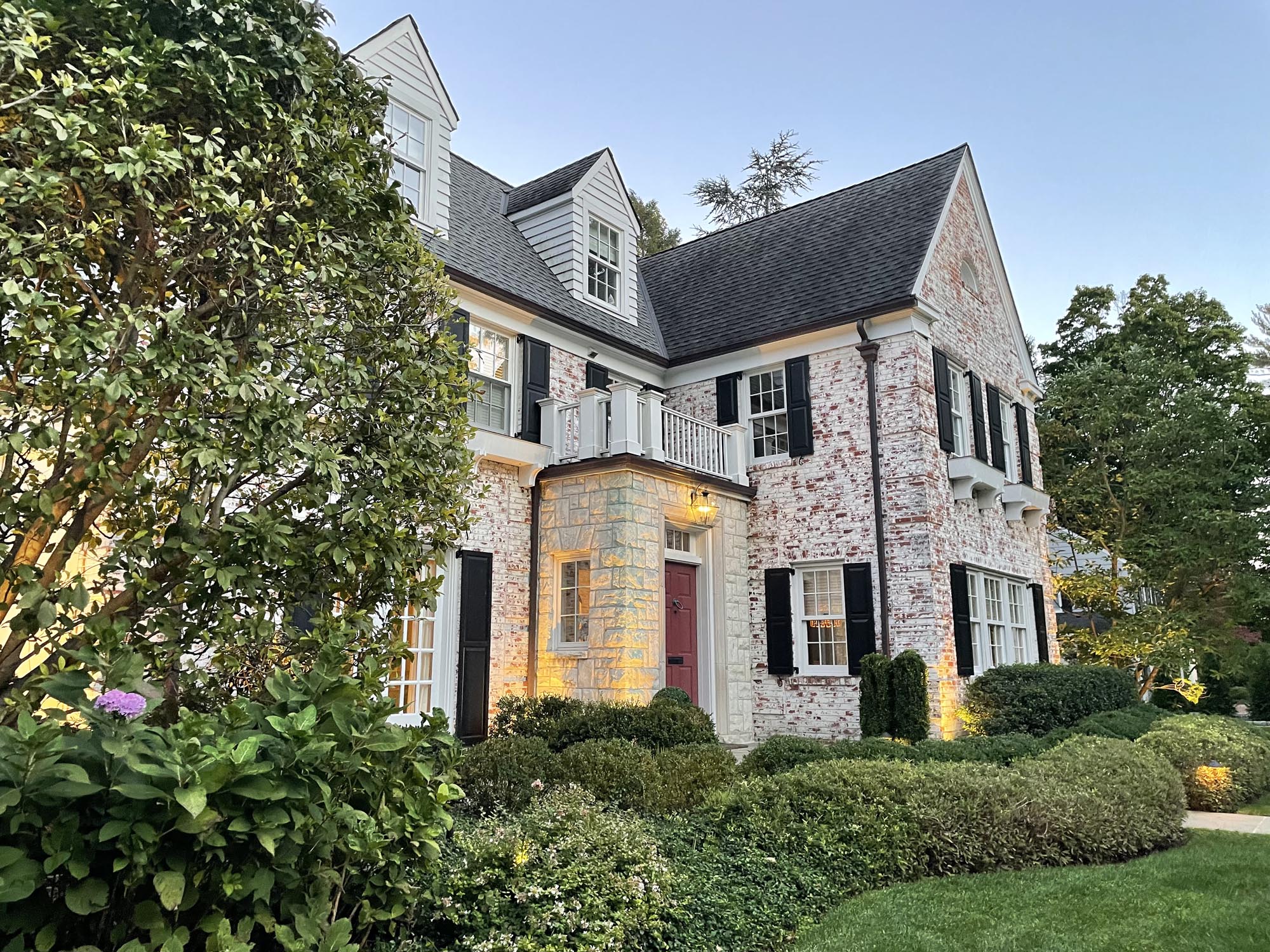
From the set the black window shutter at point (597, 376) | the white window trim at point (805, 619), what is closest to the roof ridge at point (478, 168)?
the black window shutter at point (597, 376)

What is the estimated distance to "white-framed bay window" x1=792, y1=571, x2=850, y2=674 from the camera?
12055mm

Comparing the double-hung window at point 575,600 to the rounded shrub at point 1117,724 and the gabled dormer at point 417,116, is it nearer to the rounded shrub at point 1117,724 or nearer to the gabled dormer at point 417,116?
the gabled dormer at point 417,116

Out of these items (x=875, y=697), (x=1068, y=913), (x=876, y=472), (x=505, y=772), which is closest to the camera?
(x=1068, y=913)

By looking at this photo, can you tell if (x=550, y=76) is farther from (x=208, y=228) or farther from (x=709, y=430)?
(x=208, y=228)

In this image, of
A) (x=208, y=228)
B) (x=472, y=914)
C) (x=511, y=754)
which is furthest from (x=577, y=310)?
(x=472, y=914)

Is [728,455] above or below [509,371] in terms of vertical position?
below

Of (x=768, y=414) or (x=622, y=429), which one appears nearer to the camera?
(x=622, y=429)

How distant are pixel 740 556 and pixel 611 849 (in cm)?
877

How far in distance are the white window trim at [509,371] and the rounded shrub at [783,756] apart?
204 inches

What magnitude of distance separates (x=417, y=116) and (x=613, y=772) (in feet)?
30.0

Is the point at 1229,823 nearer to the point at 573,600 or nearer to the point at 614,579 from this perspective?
the point at 614,579

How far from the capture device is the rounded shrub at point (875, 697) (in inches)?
411

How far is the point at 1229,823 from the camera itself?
26.1ft

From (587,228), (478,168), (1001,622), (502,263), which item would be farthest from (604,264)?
(1001,622)
